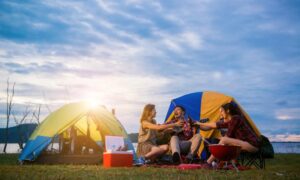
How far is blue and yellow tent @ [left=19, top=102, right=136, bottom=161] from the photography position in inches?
375

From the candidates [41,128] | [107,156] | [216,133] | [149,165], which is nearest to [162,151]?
[149,165]

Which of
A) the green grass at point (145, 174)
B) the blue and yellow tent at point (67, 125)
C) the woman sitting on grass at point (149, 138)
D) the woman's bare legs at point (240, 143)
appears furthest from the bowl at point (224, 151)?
the blue and yellow tent at point (67, 125)

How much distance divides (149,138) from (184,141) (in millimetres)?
748

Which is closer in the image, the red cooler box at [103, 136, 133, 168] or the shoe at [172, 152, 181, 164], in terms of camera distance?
the shoe at [172, 152, 181, 164]

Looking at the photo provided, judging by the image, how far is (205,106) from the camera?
390 inches

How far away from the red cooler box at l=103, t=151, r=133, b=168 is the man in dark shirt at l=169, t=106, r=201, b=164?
952 millimetres

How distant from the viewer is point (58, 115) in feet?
33.8

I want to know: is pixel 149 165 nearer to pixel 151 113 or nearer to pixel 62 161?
pixel 151 113

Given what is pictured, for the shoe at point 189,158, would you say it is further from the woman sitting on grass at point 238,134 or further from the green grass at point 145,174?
the green grass at point 145,174

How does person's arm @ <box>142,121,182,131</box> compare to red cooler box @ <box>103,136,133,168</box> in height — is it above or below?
above

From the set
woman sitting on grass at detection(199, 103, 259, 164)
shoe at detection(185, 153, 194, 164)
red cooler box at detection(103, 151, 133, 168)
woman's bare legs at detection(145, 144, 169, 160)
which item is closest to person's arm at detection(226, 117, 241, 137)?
woman sitting on grass at detection(199, 103, 259, 164)

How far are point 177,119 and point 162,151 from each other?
2.85 feet

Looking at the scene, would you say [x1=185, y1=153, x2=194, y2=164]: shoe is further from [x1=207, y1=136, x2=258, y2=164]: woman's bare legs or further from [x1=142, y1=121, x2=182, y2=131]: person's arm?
[x1=207, y1=136, x2=258, y2=164]: woman's bare legs

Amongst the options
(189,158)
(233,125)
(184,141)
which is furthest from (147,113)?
(233,125)
